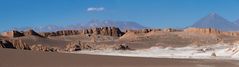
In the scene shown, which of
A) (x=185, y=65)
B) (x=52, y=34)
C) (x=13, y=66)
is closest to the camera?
→ (x=13, y=66)

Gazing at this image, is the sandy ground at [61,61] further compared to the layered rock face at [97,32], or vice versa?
the layered rock face at [97,32]

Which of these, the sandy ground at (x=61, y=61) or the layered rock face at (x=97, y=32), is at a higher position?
the layered rock face at (x=97, y=32)

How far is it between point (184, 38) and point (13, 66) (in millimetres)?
112298

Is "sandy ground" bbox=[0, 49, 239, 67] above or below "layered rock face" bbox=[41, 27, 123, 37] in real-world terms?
below

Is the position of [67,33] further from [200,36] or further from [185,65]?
[185,65]

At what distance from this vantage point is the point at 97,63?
12.3 m

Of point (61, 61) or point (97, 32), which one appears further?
point (97, 32)

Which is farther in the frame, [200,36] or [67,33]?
[67,33]

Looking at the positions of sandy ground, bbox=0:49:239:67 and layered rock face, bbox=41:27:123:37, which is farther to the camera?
layered rock face, bbox=41:27:123:37

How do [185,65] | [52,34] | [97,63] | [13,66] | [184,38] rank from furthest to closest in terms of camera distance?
[52,34] → [184,38] → [185,65] → [97,63] → [13,66]

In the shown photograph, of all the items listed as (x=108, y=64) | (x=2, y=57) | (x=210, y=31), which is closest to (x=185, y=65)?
(x=108, y=64)

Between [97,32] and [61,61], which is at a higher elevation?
[97,32]

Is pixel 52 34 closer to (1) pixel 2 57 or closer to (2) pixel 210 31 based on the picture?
(2) pixel 210 31

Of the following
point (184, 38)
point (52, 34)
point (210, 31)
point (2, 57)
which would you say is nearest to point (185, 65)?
point (2, 57)
